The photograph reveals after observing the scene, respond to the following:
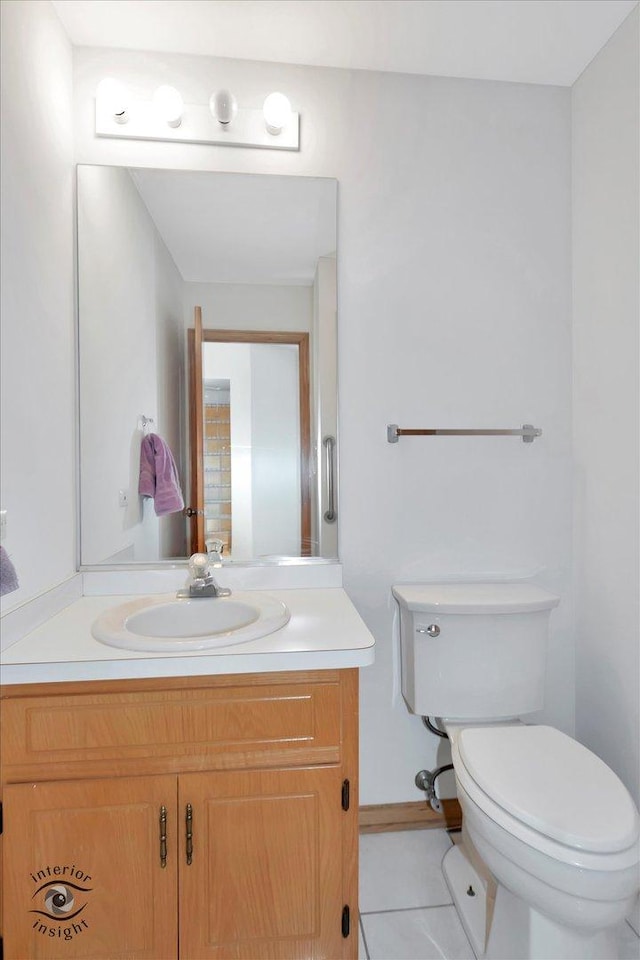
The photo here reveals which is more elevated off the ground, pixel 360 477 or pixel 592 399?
pixel 592 399

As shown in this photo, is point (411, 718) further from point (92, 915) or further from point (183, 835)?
point (92, 915)

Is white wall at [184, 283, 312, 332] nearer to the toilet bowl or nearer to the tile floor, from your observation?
the toilet bowl

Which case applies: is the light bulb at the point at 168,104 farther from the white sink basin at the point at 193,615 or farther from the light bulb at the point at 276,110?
the white sink basin at the point at 193,615

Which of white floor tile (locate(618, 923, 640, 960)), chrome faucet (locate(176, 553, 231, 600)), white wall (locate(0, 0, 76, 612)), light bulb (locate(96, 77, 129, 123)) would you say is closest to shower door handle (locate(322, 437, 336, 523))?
chrome faucet (locate(176, 553, 231, 600))

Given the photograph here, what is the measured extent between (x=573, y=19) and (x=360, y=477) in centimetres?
146

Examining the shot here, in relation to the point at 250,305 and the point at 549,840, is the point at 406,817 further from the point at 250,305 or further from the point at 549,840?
the point at 250,305

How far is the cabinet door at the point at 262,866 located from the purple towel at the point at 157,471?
83cm

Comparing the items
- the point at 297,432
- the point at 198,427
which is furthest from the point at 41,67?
the point at 297,432

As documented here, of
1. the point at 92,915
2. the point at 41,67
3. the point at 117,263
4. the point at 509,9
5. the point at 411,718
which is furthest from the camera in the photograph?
the point at 411,718

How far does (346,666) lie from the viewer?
1217mm

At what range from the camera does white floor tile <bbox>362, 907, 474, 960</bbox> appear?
143cm


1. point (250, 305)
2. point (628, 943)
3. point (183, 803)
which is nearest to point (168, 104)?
point (250, 305)

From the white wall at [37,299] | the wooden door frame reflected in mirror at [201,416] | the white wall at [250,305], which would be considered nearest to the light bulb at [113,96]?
the white wall at [37,299]

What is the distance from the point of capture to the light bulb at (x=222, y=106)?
1.68 m
